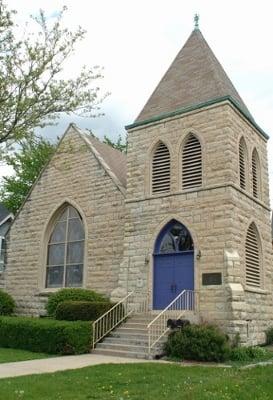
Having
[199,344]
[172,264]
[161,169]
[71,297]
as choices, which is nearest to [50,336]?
[71,297]

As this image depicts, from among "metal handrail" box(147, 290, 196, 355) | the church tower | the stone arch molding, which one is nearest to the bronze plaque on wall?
the church tower

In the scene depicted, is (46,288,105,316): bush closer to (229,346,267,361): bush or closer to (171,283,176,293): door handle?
(171,283,176,293): door handle

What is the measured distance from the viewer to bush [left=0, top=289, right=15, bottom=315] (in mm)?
19969

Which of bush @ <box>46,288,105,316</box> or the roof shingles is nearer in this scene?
bush @ <box>46,288,105,316</box>

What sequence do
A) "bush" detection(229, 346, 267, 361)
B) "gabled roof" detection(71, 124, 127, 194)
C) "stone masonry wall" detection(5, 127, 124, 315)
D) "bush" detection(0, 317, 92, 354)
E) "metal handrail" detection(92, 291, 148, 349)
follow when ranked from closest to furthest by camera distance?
1. "bush" detection(229, 346, 267, 361)
2. "bush" detection(0, 317, 92, 354)
3. "metal handrail" detection(92, 291, 148, 349)
4. "stone masonry wall" detection(5, 127, 124, 315)
5. "gabled roof" detection(71, 124, 127, 194)

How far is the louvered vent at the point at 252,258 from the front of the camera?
16212 millimetres

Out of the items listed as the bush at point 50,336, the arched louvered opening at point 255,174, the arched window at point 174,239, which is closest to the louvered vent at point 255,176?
the arched louvered opening at point 255,174

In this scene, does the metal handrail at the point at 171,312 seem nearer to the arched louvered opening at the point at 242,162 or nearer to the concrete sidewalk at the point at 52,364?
the concrete sidewalk at the point at 52,364

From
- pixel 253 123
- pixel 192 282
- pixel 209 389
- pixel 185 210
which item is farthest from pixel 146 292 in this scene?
pixel 209 389

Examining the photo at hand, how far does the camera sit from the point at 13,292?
21406mm

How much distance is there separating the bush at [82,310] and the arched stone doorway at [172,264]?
6.12 feet

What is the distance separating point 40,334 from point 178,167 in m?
7.31

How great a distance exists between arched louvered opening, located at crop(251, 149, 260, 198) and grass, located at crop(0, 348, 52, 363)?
972 cm

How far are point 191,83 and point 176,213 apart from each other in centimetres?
531
